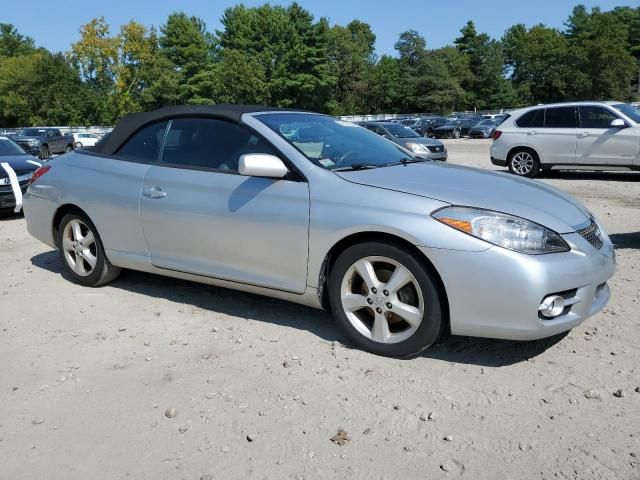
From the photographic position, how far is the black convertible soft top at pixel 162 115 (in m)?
4.55

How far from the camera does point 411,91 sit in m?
87.9

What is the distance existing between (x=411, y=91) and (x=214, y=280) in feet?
287

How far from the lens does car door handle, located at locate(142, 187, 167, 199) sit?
4551mm

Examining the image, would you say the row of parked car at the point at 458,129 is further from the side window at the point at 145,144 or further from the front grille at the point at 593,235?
the front grille at the point at 593,235

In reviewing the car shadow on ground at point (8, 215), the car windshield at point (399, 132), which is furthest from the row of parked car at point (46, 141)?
the car shadow on ground at point (8, 215)

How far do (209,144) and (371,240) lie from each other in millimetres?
1594

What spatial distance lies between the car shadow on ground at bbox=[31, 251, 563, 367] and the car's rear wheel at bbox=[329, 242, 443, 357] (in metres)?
0.22

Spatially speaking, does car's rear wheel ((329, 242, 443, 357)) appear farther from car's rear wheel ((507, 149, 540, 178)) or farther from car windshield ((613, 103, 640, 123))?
car windshield ((613, 103, 640, 123))

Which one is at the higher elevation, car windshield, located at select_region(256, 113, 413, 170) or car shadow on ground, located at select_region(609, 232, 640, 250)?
car windshield, located at select_region(256, 113, 413, 170)

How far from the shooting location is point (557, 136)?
41.9ft

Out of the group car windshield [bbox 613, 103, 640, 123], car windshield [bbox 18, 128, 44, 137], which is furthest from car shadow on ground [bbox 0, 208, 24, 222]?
car windshield [bbox 18, 128, 44, 137]

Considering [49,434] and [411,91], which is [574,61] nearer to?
[411,91]

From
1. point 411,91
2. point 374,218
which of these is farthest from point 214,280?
point 411,91

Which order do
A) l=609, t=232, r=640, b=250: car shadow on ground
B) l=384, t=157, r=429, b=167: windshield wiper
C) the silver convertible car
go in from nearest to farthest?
the silver convertible car
l=384, t=157, r=429, b=167: windshield wiper
l=609, t=232, r=640, b=250: car shadow on ground
